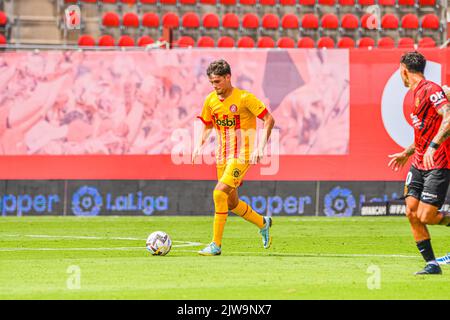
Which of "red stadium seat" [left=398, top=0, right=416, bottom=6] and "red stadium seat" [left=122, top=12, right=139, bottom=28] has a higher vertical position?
"red stadium seat" [left=398, top=0, right=416, bottom=6]

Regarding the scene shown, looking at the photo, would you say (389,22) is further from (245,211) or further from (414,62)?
(414,62)

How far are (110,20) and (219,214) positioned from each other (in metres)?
16.4


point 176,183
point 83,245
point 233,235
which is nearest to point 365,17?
point 176,183

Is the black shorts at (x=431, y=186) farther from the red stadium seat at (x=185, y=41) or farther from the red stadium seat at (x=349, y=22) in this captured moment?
the red stadium seat at (x=349, y=22)

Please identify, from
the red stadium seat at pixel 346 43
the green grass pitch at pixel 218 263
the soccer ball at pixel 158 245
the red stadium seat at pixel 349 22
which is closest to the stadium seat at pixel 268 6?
the red stadium seat at pixel 349 22

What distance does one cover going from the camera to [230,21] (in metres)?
30.0

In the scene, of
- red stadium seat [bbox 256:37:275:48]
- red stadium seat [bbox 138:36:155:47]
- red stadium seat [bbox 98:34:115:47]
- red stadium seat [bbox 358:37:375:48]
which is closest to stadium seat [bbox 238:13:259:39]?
red stadium seat [bbox 256:37:275:48]

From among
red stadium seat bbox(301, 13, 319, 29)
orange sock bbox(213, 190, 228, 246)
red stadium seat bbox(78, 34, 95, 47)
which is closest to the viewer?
orange sock bbox(213, 190, 228, 246)

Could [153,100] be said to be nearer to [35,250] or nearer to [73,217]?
[73,217]

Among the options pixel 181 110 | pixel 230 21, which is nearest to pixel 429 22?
pixel 230 21

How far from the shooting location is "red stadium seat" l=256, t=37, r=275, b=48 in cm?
2938

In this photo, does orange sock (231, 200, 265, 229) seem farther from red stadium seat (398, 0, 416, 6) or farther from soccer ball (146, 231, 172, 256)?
red stadium seat (398, 0, 416, 6)

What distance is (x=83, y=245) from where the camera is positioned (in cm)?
1564

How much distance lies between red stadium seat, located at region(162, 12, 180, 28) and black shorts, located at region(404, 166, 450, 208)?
18.9m
